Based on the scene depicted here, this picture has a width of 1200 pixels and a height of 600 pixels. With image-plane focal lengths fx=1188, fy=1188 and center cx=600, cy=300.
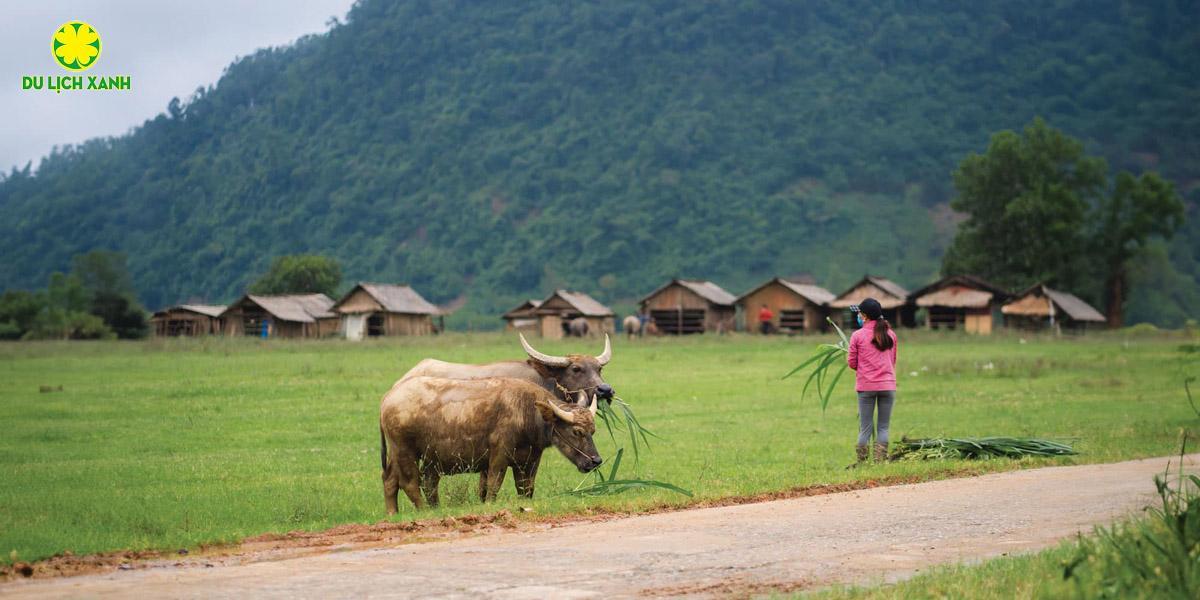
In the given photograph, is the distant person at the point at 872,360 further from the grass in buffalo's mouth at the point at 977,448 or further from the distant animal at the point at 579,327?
the distant animal at the point at 579,327

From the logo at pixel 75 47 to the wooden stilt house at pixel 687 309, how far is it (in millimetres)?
49038

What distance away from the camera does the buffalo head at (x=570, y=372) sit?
14.8 metres

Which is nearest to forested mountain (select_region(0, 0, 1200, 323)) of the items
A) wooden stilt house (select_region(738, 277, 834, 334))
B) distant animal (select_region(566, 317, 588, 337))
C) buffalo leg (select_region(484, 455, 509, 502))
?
wooden stilt house (select_region(738, 277, 834, 334))

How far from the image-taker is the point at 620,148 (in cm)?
16112

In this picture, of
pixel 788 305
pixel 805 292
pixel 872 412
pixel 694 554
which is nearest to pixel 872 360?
pixel 872 412

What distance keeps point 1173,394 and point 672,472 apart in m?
18.6

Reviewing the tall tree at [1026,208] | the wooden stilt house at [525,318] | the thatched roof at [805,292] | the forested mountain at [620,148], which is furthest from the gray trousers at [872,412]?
the forested mountain at [620,148]

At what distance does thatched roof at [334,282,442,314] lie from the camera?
2901 inches

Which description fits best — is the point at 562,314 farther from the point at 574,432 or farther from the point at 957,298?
the point at 574,432

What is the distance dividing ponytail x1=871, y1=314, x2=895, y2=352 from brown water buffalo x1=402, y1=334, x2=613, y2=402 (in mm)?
3448

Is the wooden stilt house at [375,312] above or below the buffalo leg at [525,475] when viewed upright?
above

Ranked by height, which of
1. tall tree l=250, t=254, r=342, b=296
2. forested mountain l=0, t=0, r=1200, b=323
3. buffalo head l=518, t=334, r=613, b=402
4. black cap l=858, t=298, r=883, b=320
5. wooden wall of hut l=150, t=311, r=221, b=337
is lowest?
buffalo head l=518, t=334, r=613, b=402

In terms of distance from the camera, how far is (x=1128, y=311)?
10744cm

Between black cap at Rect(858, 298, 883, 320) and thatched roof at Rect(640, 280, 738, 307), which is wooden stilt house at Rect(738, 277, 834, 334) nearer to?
thatched roof at Rect(640, 280, 738, 307)
